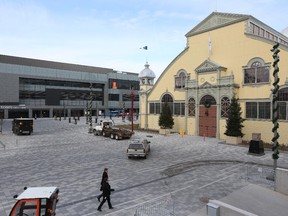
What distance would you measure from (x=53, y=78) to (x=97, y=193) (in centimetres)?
8010

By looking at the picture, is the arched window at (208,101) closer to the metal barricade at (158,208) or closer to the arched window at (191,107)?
the arched window at (191,107)

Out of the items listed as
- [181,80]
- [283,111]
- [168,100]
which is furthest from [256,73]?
[168,100]

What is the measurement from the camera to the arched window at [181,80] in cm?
4050

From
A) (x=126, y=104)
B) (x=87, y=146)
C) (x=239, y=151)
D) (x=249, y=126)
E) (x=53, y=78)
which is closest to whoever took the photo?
(x=239, y=151)

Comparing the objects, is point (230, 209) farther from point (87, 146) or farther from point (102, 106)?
point (102, 106)

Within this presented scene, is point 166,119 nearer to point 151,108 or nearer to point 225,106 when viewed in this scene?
point 151,108

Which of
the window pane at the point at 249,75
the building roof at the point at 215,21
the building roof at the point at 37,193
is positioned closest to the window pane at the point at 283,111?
the window pane at the point at 249,75

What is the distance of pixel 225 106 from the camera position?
33.8m

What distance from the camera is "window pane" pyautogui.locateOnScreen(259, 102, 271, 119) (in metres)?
30.1

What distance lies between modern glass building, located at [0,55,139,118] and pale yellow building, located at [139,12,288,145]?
3751 cm

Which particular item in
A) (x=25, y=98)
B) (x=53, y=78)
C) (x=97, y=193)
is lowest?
(x=97, y=193)

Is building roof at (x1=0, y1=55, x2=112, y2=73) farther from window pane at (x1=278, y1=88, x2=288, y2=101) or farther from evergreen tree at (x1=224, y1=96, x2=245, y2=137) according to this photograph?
window pane at (x1=278, y1=88, x2=288, y2=101)

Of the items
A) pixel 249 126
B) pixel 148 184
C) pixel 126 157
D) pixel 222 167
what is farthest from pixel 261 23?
pixel 148 184

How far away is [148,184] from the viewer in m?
15.3
